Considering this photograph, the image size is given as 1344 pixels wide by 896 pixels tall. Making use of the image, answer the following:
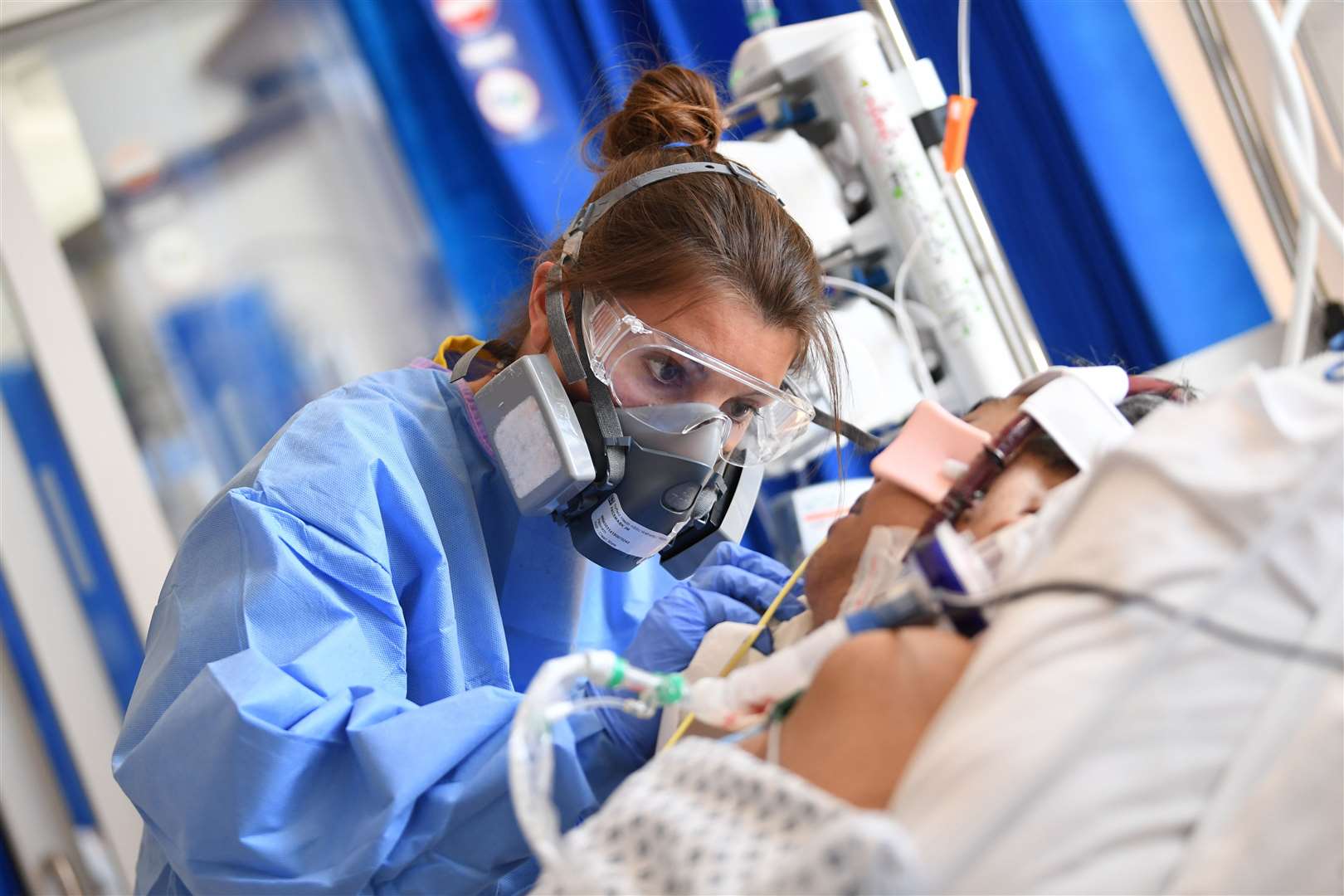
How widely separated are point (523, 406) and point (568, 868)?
66cm

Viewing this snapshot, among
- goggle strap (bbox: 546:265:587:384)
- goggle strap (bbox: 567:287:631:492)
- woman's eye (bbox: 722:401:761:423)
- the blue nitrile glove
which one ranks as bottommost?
the blue nitrile glove

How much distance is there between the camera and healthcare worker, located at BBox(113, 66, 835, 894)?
84 cm

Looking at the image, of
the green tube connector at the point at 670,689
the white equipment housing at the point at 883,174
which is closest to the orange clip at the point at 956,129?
the white equipment housing at the point at 883,174

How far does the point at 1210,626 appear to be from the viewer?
0.55 meters

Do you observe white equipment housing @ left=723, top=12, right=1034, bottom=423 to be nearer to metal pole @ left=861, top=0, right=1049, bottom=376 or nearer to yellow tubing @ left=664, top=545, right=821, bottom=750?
metal pole @ left=861, top=0, right=1049, bottom=376

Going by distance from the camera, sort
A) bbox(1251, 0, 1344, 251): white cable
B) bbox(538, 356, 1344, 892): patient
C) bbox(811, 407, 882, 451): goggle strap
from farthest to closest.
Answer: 1. bbox(811, 407, 882, 451): goggle strap
2. bbox(1251, 0, 1344, 251): white cable
3. bbox(538, 356, 1344, 892): patient

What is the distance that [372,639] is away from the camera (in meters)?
1.04

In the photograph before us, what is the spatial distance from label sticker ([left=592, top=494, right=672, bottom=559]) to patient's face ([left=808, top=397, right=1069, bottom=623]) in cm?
31

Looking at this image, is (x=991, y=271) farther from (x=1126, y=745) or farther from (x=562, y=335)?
(x=1126, y=745)

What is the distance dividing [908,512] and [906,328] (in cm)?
84

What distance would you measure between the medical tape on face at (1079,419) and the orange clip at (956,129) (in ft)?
2.55

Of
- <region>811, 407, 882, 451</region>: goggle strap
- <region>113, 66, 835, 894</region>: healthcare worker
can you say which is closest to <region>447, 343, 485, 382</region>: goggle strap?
<region>113, 66, 835, 894</region>: healthcare worker

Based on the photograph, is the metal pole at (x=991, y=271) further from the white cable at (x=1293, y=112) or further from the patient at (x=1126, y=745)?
the patient at (x=1126, y=745)

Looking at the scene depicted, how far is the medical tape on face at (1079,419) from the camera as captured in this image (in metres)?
0.83
